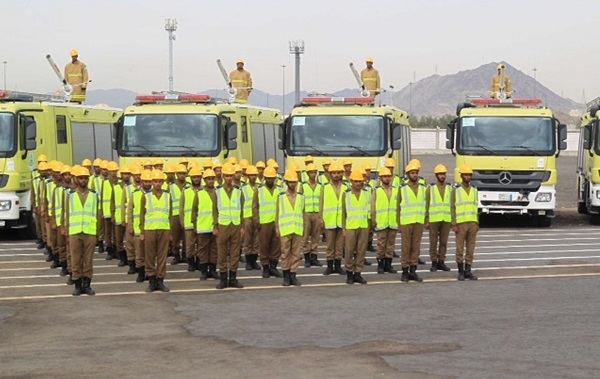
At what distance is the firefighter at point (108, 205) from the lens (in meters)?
20.9

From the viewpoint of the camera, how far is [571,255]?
20875 mm

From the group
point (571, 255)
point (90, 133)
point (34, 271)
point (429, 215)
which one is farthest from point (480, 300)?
point (90, 133)

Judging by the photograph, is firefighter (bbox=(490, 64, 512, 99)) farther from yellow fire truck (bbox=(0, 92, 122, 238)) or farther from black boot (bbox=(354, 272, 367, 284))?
black boot (bbox=(354, 272, 367, 284))

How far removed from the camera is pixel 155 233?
55.1ft

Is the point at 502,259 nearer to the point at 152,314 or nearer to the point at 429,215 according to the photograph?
the point at 429,215

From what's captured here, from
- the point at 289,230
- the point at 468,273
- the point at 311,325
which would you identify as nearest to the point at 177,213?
the point at 289,230

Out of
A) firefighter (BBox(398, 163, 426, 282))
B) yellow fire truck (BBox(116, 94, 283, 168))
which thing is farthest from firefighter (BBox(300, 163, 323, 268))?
yellow fire truck (BBox(116, 94, 283, 168))

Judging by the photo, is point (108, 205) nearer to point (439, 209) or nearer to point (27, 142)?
point (27, 142)

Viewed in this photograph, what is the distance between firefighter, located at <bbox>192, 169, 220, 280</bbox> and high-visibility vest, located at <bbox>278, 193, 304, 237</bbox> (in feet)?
3.43

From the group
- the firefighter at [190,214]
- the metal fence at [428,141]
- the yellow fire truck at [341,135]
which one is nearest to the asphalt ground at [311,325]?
the firefighter at [190,214]

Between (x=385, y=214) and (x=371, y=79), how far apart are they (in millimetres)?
10477

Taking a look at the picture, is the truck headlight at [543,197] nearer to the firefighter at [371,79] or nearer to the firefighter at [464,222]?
the firefighter at [371,79]

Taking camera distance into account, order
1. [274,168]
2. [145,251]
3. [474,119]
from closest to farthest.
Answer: [145,251] → [274,168] → [474,119]

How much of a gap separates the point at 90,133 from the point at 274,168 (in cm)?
896
